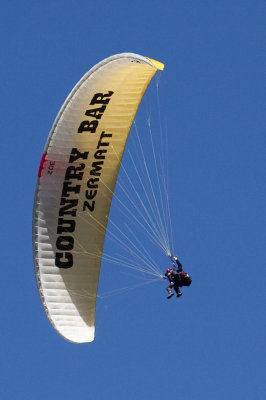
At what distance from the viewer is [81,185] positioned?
155 ft

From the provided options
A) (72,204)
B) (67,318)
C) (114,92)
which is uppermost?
(114,92)

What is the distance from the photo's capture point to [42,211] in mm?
46844

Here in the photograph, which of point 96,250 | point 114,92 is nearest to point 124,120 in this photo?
point 114,92

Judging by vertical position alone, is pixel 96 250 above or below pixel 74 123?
below

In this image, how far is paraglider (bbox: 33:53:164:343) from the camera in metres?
46.4

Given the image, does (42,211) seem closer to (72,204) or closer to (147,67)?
(72,204)

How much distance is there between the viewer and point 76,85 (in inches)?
1810

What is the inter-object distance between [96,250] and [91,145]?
326 cm

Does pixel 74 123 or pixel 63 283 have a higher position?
pixel 74 123

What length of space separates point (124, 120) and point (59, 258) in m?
4.49

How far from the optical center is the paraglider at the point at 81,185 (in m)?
46.4

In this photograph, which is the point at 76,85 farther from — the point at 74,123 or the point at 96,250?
the point at 96,250

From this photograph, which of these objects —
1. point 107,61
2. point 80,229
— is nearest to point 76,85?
point 107,61

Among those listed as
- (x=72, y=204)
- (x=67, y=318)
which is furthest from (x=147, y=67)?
(x=67, y=318)
